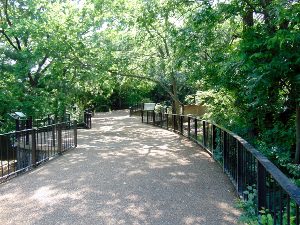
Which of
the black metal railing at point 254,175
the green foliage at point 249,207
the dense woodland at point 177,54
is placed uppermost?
the dense woodland at point 177,54

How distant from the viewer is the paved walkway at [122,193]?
167 inches

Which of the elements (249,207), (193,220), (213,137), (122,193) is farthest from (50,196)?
(213,137)

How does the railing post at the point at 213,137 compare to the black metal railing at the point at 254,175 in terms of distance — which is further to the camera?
the railing post at the point at 213,137

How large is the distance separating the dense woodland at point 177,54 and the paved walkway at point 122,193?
73.5 inches

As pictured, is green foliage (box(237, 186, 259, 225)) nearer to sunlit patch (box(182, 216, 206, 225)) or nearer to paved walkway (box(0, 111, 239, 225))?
paved walkway (box(0, 111, 239, 225))

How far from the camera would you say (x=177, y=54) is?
375 inches

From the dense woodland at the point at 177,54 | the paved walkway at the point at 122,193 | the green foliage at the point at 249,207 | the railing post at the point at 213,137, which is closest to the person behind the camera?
the green foliage at the point at 249,207

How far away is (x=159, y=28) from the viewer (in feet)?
52.4

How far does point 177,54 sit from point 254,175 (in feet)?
18.2

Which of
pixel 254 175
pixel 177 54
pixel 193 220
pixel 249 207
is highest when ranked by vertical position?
pixel 177 54

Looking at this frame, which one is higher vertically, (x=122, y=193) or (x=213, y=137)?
(x=213, y=137)

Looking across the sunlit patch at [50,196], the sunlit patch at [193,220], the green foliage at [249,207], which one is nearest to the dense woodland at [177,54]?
the green foliage at [249,207]

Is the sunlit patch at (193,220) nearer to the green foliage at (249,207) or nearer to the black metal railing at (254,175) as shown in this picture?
the green foliage at (249,207)

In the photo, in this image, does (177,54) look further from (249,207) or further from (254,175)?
(249,207)
